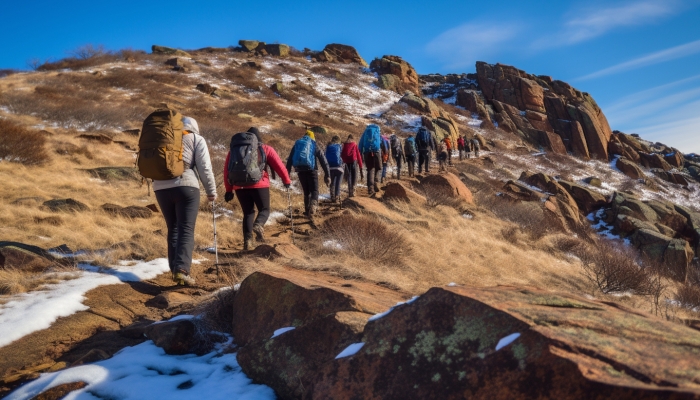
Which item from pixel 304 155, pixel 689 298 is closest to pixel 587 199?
pixel 689 298

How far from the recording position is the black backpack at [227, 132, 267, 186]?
5.09 meters

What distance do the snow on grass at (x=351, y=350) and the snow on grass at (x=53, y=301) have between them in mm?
2256

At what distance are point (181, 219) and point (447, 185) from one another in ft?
30.3

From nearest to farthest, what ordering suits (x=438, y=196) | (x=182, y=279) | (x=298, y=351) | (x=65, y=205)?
(x=298, y=351) < (x=182, y=279) < (x=65, y=205) < (x=438, y=196)

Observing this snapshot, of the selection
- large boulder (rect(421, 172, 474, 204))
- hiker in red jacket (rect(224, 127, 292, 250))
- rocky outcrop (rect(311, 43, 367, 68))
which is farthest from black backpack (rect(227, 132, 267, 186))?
rocky outcrop (rect(311, 43, 367, 68))

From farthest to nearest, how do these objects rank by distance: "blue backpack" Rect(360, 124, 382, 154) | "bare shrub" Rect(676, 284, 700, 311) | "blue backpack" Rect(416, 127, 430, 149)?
1. "blue backpack" Rect(416, 127, 430, 149)
2. "blue backpack" Rect(360, 124, 382, 154)
3. "bare shrub" Rect(676, 284, 700, 311)

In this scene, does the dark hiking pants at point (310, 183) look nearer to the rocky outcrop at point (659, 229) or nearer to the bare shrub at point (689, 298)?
the bare shrub at point (689, 298)

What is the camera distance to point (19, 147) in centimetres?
1055

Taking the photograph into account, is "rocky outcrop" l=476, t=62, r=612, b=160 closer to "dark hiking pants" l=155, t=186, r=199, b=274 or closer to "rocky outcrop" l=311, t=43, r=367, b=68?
"rocky outcrop" l=311, t=43, r=367, b=68

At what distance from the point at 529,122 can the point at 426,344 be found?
162 feet

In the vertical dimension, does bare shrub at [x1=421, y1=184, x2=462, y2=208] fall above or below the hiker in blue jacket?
below

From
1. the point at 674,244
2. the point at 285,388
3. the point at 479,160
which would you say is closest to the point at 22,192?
the point at 285,388

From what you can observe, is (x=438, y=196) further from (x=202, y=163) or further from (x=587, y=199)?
(x=587, y=199)

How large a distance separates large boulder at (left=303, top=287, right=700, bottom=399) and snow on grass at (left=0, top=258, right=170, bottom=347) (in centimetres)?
217
